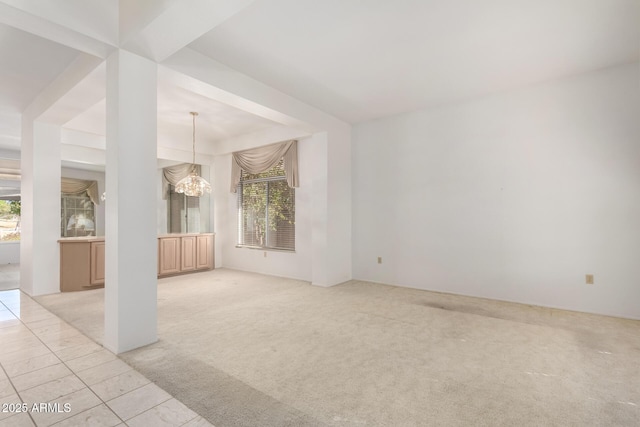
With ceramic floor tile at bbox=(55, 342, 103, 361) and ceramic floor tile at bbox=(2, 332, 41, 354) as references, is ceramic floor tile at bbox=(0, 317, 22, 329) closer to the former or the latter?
ceramic floor tile at bbox=(2, 332, 41, 354)

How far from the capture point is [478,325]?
3.18 m

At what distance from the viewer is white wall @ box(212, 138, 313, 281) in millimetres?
5543

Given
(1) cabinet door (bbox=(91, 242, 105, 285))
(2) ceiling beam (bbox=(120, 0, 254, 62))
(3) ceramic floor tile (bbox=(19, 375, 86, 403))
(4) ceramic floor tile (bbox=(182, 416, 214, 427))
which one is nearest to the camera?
(4) ceramic floor tile (bbox=(182, 416, 214, 427))

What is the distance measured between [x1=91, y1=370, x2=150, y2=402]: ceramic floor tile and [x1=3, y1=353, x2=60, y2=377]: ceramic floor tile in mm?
671

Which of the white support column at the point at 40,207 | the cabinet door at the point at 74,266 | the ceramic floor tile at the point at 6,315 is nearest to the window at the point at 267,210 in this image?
the cabinet door at the point at 74,266

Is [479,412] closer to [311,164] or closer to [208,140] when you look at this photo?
[311,164]

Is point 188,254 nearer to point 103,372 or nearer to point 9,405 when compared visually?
point 103,372

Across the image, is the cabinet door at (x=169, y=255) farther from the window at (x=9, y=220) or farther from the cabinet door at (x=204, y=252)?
the window at (x=9, y=220)

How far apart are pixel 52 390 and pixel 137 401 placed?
649mm

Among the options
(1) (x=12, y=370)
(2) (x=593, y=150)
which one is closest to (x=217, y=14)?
(1) (x=12, y=370)

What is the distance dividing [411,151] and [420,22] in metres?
2.41

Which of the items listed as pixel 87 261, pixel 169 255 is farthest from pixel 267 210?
pixel 87 261

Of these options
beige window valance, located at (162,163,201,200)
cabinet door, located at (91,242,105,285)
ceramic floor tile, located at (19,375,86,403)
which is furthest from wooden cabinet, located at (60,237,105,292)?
ceramic floor tile, located at (19,375,86,403)

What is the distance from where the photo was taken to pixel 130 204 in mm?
2545
